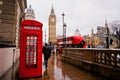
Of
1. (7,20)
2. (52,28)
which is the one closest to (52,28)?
(52,28)

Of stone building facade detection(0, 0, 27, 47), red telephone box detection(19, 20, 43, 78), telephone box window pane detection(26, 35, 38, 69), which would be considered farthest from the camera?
stone building facade detection(0, 0, 27, 47)

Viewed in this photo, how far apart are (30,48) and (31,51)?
148mm

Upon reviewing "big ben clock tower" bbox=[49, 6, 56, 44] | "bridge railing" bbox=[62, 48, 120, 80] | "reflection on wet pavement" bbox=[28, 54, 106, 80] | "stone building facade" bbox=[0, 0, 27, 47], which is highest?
"big ben clock tower" bbox=[49, 6, 56, 44]

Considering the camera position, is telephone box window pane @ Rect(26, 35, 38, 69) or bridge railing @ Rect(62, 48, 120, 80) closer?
bridge railing @ Rect(62, 48, 120, 80)

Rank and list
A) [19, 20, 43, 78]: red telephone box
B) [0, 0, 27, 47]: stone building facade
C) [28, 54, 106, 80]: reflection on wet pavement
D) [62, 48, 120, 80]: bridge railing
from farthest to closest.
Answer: [0, 0, 27, 47]: stone building facade < [19, 20, 43, 78]: red telephone box < [28, 54, 106, 80]: reflection on wet pavement < [62, 48, 120, 80]: bridge railing

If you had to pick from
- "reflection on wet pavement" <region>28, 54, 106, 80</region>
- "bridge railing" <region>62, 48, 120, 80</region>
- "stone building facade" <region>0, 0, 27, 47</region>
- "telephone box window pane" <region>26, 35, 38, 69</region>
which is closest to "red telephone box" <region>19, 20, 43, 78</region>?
"telephone box window pane" <region>26, 35, 38, 69</region>

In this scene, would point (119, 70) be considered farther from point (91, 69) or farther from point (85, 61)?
point (85, 61)

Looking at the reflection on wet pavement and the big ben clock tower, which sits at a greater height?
the big ben clock tower

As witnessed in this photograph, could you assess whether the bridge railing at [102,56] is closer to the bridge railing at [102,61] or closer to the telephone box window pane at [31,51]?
the bridge railing at [102,61]

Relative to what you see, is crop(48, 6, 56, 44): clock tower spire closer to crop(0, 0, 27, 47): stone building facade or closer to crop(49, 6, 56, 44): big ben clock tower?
crop(49, 6, 56, 44): big ben clock tower

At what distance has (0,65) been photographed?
741 centimetres

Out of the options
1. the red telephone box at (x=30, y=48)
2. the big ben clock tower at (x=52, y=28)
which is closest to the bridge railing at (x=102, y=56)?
the red telephone box at (x=30, y=48)

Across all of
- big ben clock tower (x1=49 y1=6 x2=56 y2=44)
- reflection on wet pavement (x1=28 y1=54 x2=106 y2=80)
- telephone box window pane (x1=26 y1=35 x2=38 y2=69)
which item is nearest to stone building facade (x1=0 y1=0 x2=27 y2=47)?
reflection on wet pavement (x1=28 y1=54 x2=106 y2=80)

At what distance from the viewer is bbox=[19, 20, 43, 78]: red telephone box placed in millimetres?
8117
